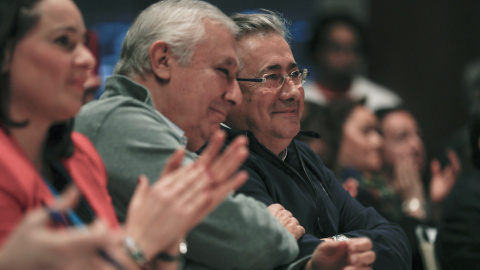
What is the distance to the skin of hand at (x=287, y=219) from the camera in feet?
7.79

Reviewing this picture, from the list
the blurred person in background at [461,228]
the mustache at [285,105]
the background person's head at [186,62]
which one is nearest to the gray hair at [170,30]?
the background person's head at [186,62]

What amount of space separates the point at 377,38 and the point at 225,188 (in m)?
6.44

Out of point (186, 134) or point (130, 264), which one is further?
point (186, 134)

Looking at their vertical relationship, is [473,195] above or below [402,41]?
above

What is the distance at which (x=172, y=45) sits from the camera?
2271 mm

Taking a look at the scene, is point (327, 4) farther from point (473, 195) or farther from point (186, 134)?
point (186, 134)

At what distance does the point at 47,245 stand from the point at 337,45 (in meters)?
5.71

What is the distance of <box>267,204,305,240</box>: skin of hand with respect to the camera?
2.38 meters

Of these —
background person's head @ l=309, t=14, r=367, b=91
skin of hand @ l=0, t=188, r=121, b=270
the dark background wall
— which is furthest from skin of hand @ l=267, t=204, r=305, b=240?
the dark background wall

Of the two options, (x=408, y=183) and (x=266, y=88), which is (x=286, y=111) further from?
(x=408, y=183)

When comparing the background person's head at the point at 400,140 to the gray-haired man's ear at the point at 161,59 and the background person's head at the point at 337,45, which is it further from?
the gray-haired man's ear at the point at 161,59

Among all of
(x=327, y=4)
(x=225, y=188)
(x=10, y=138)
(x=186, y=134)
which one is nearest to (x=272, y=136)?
(x=186, y=134)

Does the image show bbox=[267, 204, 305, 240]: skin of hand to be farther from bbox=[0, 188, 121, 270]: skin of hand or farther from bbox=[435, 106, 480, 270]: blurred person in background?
bbox=[435, 106, 480, 270]: blurred person in background

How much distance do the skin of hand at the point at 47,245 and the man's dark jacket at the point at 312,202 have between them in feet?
4.08
